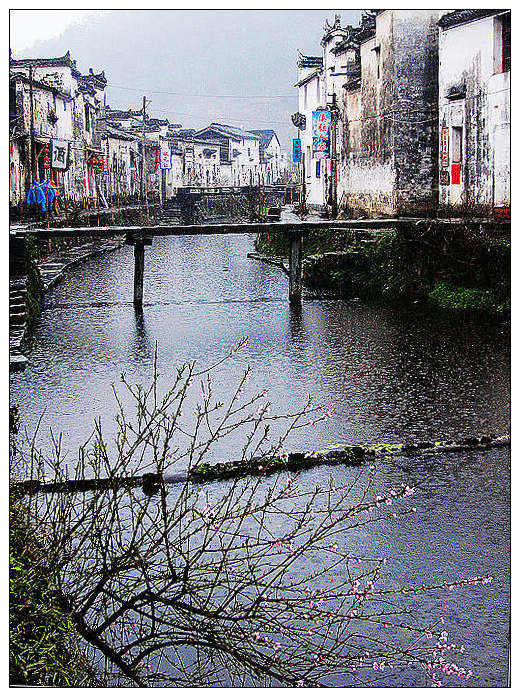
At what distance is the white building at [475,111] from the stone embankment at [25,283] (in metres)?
4.90

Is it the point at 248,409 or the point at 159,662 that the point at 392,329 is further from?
the point at 159,662

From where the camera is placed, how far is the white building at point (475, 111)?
386 inches

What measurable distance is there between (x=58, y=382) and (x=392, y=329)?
3372mm

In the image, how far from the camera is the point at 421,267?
10.2m

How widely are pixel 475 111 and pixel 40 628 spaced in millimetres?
9300

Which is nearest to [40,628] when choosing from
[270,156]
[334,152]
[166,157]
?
[334,152]

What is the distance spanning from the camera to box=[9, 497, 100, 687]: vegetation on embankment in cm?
209

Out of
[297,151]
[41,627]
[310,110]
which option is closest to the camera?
[41,627]

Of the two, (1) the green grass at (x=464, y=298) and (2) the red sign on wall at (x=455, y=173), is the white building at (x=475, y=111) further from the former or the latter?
(1) the green grass at (x=464, y=298)

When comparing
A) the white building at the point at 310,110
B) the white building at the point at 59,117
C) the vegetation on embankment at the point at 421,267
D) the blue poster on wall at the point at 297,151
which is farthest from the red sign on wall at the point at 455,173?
the blue poster on wall at the point at 297,151

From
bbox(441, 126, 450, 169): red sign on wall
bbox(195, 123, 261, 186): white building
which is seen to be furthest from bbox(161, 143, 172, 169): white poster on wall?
bbox(441, 126, 450, 169): red sign on wall

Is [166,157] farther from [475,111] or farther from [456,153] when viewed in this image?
[475,111]

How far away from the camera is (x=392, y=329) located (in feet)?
27.9
